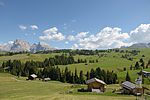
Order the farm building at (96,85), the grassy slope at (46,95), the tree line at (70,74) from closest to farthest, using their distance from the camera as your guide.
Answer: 1. the grassy slope at (46,95)
2. the farm building at (96,85)
3. the tree line at (70,74)

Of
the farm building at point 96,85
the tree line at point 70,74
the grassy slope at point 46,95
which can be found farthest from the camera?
the tree line at point 70,74

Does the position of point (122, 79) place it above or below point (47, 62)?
below

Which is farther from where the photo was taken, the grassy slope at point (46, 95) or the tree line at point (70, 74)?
the tree line at point (70, 74)

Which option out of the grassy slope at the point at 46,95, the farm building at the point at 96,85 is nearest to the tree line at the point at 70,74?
the farm building at the point at 96,85

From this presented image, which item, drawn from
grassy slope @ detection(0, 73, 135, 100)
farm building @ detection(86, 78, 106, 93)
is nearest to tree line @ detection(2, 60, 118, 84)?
farm building @ detection(86, 78, 106, 93)

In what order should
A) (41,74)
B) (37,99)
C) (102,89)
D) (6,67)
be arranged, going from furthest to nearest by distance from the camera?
1. (6,67)
2. (41,74)
3. (102,89)
4. (37,99)

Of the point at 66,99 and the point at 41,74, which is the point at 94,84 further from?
the point at 41,74

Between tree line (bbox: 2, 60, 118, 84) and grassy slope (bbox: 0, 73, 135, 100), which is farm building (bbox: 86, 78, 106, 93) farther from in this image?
tree line (bbox: 2, 60, 118, 84)

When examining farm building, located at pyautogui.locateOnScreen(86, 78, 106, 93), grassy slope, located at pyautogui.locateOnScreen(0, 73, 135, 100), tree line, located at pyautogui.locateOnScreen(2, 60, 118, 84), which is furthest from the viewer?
tree line, located at pyautogui.locateOnScreen(2, 60, 118, 84)

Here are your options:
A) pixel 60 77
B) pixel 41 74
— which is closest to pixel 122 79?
pixel 60 77

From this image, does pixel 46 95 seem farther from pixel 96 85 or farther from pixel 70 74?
pixel 70 74

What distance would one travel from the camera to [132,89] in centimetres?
5259

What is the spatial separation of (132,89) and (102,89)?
44.3 ft

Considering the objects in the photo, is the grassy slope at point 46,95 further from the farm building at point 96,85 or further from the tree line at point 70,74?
the tree line at point 70,74
